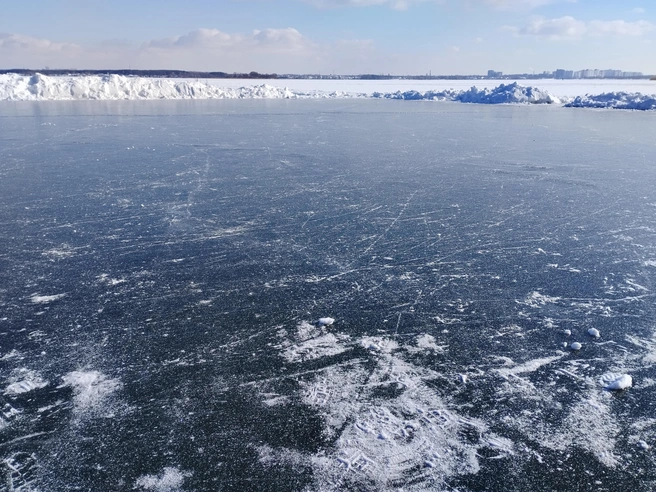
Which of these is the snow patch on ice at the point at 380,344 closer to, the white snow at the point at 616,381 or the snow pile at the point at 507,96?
the white snow at the point at 616,381

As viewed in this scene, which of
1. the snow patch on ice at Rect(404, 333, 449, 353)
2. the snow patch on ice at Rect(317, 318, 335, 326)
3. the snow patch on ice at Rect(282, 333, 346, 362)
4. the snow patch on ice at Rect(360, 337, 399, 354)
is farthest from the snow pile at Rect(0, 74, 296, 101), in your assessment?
the snow patch on ice at Rect(404, 333, 449, 353)

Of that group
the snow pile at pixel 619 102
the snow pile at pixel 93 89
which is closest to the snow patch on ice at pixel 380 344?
the snow pile at pixel 619 102

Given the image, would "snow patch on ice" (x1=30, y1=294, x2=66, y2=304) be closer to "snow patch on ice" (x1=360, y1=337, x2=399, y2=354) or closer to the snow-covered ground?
"snow patch on ice" (x1=360, y1=337, x2=399, y2=354)

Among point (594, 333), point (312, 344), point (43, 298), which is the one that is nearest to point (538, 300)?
point (594, 333)

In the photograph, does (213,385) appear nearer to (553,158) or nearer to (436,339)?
(436,339)

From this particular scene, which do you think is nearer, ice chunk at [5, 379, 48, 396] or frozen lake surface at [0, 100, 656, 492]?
frozen lake surface at [0, 100, 656, 492]

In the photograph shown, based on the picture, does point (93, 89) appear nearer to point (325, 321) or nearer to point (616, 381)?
point (325, 321)
